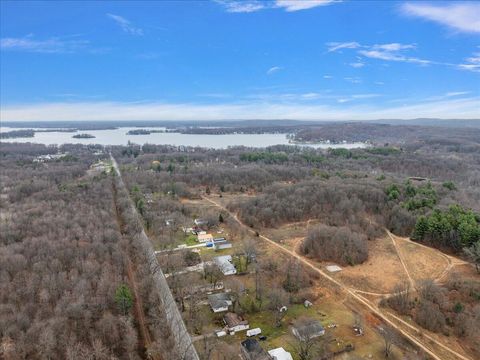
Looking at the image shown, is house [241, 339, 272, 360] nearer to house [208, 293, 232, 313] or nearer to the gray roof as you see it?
house [208, 293, 232, 313]

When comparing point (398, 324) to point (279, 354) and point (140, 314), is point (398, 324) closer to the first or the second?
point (279, 354)

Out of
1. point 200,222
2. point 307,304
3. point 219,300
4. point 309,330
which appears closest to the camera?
point 309,330

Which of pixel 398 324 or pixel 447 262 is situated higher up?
pixel 447 262

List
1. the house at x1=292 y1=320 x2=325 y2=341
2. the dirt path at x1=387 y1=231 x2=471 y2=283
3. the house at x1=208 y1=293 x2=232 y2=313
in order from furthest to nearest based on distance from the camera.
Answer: the dirt path at x1=387 y1=231 x2=471 y2=283
the house at x1=208 y1=293 x2=232 y2=313
the house at x1=292 y1=320 x2=325 y2=341

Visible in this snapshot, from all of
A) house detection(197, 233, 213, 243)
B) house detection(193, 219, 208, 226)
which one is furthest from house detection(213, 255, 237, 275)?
house detection(193, 219, 208, 226)

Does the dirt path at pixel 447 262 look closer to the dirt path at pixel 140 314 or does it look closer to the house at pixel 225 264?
the house at pixel 225 264

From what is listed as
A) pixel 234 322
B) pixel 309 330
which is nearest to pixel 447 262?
pixel 309 330
